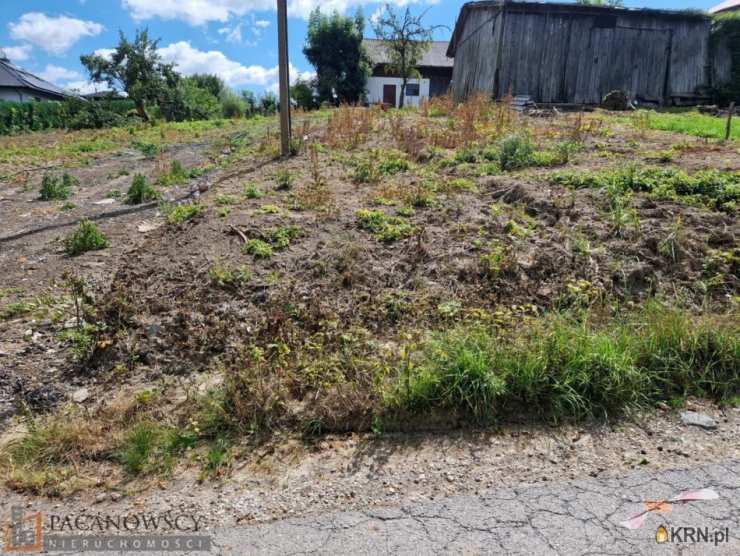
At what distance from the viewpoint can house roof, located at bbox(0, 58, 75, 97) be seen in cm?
3206

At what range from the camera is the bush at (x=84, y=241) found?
504cm

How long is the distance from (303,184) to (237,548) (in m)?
5.13

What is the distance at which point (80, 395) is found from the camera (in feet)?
10.2

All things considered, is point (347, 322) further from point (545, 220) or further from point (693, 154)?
point (693, 154)

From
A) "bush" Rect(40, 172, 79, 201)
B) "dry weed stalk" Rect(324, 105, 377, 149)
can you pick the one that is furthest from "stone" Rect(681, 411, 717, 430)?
"bush" Rect(40, 172, 79, 201)

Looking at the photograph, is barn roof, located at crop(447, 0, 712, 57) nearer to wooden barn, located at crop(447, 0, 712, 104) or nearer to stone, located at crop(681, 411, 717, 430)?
wooden barn, located at crop(447, 0, 712, 104)

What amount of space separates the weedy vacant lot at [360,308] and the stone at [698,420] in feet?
0.40

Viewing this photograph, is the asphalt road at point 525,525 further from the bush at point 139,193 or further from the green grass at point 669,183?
the bush at point 139,193

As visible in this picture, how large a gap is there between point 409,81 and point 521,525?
108ft

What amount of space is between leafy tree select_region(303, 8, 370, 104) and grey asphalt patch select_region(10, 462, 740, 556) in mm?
27637

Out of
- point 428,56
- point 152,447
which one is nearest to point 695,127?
point 152,447

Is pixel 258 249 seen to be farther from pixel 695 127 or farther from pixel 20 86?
pixel 20 86

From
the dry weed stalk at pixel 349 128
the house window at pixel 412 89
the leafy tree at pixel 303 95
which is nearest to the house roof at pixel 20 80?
the leafy tree at pixel 303 95

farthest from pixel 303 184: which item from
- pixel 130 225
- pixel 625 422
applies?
pixel 625 422
